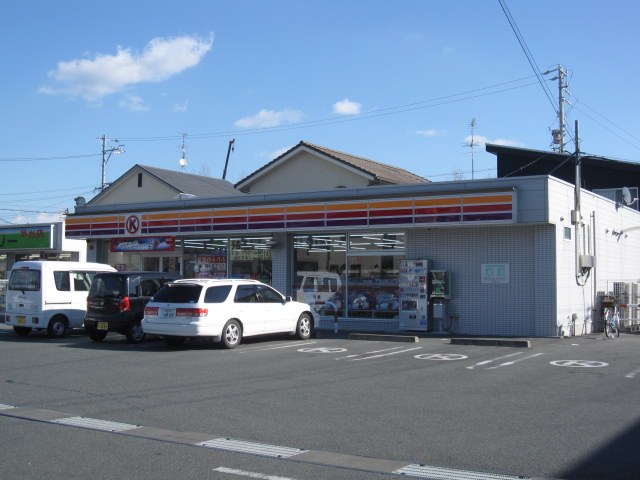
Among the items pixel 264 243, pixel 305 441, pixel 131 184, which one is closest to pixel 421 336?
pixel 264 243

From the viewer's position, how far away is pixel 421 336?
1850 cm

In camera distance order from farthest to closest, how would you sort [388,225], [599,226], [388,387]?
[599,226]
[388,225]
[388,387]

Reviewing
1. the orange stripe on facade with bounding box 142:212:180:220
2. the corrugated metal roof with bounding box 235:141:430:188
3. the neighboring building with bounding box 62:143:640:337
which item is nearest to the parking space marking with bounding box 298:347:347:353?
the neighboring building with bounding box 62:143:640:337

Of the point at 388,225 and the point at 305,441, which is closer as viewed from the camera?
the point at 305,441

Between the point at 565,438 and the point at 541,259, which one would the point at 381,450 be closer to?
the point at 565,438

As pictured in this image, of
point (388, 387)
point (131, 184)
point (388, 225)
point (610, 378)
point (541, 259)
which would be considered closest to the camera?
point (388, 387)

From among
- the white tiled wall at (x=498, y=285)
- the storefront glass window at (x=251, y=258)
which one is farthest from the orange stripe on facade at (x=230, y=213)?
the white tiled wall at (x=498, y=285)

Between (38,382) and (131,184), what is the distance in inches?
1170

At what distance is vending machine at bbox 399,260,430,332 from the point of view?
18.9m

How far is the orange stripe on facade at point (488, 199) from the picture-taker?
57.1 feet

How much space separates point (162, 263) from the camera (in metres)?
24.3

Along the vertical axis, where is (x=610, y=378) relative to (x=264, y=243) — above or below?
below

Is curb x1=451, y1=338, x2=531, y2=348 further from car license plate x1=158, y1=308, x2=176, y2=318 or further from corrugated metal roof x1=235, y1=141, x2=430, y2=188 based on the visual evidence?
corrugated metal roof x1=235, y1=141, x2=430, y2=188

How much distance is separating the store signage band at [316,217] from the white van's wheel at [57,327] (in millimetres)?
5820
